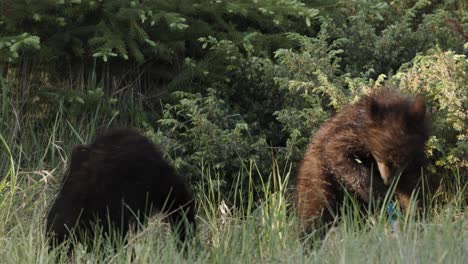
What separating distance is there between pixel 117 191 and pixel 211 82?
354 centimetres

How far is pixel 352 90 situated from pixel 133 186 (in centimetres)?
282

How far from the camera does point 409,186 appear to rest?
599 cm

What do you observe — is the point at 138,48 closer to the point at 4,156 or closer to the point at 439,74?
the point at 4,156

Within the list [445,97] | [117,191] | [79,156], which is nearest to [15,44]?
[79,156]

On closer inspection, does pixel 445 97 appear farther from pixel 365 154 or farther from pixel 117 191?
pixel 117 191

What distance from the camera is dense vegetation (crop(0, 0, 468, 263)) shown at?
7.72 meters

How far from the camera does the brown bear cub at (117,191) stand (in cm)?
542

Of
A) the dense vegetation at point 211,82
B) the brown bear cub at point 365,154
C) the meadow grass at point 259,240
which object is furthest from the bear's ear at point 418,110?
the dense vegetation at point 211,82

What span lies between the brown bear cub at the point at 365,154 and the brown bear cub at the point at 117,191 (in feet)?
3.01

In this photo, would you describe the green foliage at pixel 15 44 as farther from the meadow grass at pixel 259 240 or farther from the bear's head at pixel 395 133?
the bear's head at pixel 395 133

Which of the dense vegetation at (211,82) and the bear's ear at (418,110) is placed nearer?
the bear's ear at (418,110)

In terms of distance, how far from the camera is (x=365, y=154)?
6.11 meters

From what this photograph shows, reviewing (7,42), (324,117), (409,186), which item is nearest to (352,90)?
(324,117)

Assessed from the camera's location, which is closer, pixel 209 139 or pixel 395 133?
pixel 395 133
